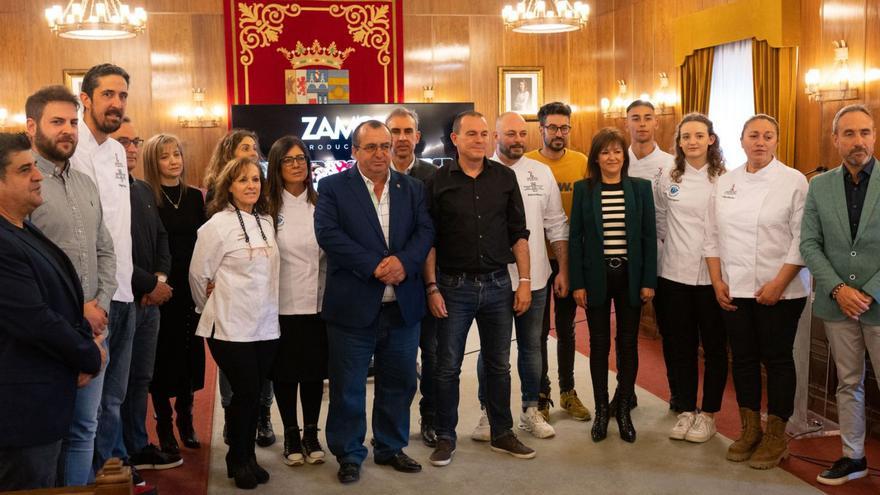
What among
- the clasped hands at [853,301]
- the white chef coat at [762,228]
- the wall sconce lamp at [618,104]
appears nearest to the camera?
the clasped hands at [853,301]

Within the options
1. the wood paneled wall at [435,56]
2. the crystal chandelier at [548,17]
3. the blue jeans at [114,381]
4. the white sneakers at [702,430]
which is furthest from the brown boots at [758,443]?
the wood paneled wall at [435,56]

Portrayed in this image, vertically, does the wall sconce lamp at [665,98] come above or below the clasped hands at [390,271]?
above

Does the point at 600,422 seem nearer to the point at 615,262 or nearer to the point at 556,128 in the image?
the point at 615,262

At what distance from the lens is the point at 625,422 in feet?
15.1

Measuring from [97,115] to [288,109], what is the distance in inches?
280

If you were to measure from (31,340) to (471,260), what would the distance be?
2.14 meters

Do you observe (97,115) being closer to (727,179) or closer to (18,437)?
(18,437)

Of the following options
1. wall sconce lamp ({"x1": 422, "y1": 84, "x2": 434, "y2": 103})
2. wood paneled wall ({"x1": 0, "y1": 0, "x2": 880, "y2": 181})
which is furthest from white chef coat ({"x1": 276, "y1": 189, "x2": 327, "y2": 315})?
wall sconce lamp ({"x1": 422, "y1": 84, "x2": 434, "y2": 103})

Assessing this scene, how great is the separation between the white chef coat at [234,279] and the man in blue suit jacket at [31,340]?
1088 mm

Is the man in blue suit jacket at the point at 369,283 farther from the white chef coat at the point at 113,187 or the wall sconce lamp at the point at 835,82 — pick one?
the wall sconce lamp at the point at 835,82

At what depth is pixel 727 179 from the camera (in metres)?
4.32

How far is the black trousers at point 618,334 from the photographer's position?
4.50m

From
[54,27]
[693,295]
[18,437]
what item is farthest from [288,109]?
[18,437]

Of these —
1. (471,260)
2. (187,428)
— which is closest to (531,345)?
(471,260)
